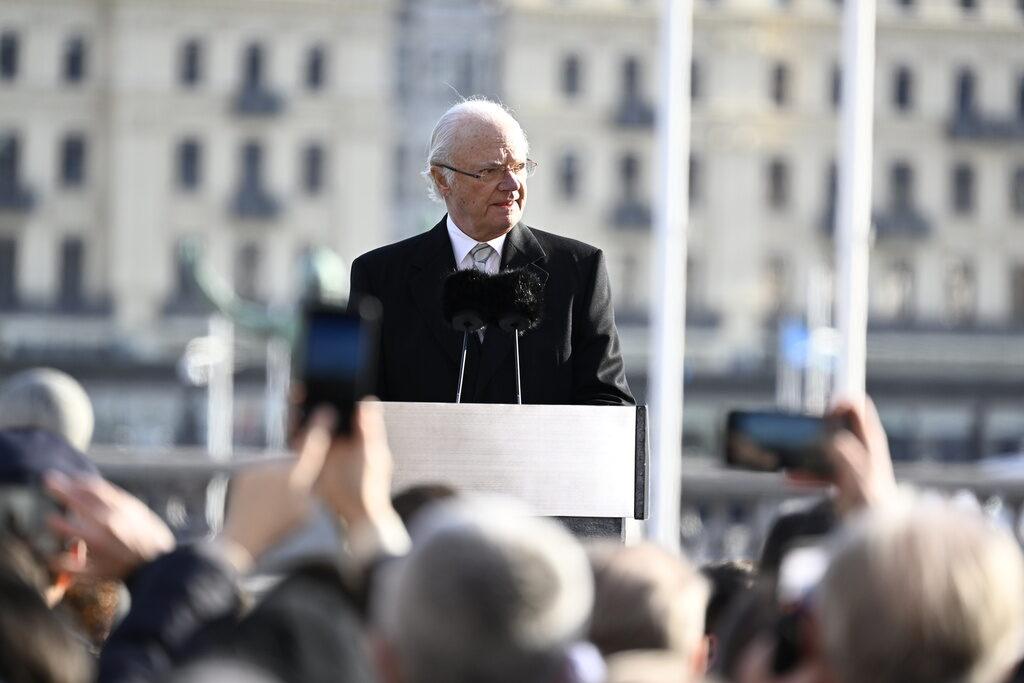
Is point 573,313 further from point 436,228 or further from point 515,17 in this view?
point 515,17

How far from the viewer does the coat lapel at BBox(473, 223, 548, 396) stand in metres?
4.49

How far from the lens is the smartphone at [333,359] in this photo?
2.30m

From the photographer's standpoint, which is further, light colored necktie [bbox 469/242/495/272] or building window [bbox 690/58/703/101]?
building window [bbox 690/58/703/101]

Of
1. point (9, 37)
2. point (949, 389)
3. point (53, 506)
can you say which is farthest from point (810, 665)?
point (9, 37)

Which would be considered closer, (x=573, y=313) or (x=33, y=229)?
(x=573, y=313)

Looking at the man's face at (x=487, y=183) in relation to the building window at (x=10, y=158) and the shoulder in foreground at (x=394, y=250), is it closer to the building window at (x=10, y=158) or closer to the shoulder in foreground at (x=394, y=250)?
the shoulder in foreground at (x=394, y=250)

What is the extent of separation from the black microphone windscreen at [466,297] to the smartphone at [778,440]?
144 cm

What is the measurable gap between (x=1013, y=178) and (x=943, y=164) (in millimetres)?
2229

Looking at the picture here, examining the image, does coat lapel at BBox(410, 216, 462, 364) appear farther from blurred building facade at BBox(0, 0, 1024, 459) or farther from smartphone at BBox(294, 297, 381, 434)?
blurred building facade at BBox(0, 0, 1024, 459)

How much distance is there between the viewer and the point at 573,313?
4.64 metres

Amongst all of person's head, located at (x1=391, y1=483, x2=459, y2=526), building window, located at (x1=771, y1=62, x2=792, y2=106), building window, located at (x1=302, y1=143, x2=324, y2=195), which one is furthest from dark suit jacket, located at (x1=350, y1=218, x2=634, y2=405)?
building window, located at (x1=771, y1=62, x2=792, y2=106)

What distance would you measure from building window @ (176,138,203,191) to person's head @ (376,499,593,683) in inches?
2298

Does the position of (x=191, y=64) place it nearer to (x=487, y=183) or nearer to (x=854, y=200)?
(x=854, y=200)

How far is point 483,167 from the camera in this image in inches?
189
